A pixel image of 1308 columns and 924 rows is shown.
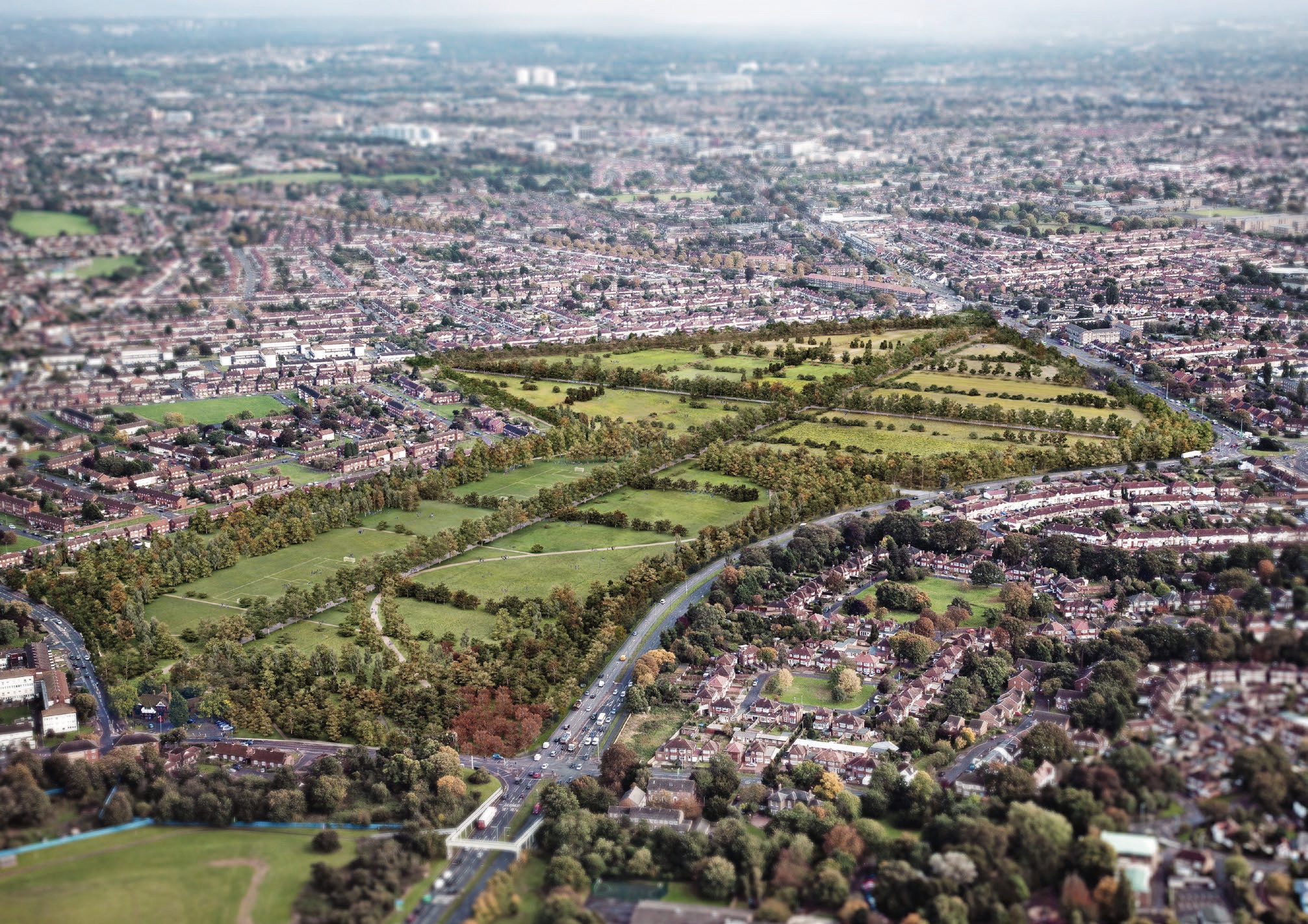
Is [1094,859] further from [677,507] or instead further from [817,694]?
[677,507]

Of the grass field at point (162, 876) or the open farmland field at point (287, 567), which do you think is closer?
the grass field at point (162, 876)

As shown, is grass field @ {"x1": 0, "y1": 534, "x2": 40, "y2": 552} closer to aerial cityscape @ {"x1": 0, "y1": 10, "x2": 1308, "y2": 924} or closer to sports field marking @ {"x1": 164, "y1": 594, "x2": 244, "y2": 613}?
aerial cityscape @ {"x1": 0, "y1": 10, "x2": 1308, "y2": 924}

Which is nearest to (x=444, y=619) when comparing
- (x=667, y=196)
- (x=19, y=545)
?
(x=19, y=545)

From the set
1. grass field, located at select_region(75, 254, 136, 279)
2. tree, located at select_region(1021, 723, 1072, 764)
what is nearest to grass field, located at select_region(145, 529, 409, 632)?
grass field, located at select_region(75, 254, 136, 279)

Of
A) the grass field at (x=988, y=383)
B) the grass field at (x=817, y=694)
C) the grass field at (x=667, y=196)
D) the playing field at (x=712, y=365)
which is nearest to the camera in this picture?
the grass field at (x=817, y=694)

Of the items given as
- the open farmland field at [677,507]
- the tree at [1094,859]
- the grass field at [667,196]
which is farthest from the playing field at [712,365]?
the grass field at [667,196]

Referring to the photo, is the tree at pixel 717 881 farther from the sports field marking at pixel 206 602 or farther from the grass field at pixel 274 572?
the grass field at pixel 274 572
